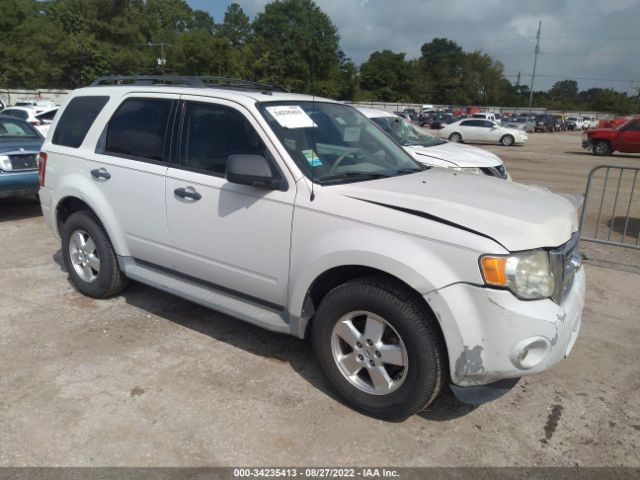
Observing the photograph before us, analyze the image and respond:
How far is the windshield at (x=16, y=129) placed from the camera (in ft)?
29.6

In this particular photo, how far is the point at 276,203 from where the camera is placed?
3352 millimetres

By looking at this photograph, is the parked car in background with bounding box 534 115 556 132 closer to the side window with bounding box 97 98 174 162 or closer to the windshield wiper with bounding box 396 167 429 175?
the windshield wiper with bounding box 396 167 429 175

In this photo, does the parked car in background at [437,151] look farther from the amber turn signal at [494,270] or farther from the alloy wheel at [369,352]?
the amber turn signal at [494,270]

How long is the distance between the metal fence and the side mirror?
14.5 ft

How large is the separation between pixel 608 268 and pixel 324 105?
13.8ft

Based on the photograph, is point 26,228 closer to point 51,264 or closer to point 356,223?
point 51,264

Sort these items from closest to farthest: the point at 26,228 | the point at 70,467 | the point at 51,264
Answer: the point at 70,467, the point at 51,264, the point at 26,228

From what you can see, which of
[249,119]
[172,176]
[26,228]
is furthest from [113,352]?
[26,228]

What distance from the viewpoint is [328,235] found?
3139 mm

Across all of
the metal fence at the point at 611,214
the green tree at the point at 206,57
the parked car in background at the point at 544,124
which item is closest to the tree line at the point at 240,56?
the green tree at the point at 206,57

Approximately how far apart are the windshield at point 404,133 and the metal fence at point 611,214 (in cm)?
288

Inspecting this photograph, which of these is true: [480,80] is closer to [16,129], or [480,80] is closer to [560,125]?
[560,125]

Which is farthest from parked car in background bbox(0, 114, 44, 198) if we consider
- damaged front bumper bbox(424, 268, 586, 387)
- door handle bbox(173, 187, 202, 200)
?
damaged front bumper bbox(424, 268, 586, 387)

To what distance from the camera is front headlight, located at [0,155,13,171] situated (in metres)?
7.76
